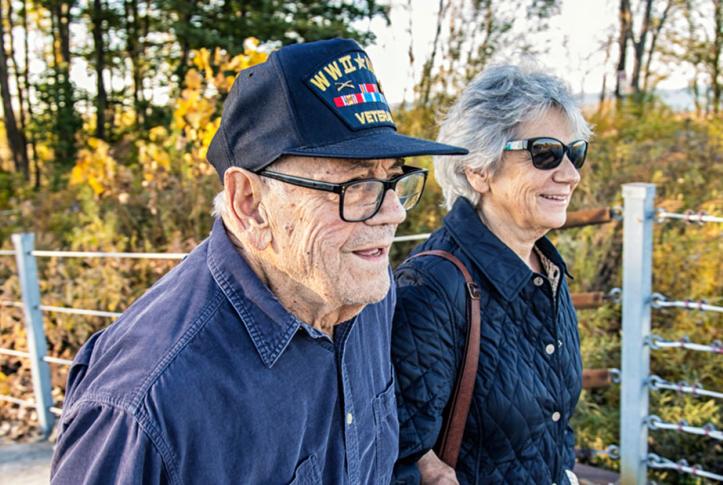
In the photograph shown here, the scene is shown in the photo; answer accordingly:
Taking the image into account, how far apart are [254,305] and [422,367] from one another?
0.64 metres

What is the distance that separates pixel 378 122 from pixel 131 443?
2.48 ft

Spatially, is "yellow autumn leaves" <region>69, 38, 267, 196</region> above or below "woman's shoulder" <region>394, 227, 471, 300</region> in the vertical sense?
above

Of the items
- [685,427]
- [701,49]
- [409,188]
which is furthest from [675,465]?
[701,49]

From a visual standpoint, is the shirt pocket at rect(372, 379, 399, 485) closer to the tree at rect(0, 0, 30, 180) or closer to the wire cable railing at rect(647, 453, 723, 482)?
the wire cable railing at rect(647, 453, 723, 482)

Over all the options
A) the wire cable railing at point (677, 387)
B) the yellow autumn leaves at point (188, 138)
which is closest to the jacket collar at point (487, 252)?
the wire cable railing at point (677, 387)

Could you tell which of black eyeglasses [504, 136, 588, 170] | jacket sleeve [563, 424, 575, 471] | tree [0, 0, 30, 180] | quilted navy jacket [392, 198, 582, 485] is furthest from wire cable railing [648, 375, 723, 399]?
tree [0, 0, 30, 180]

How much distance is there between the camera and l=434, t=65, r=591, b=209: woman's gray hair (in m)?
2.03

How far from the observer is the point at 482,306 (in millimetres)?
1895

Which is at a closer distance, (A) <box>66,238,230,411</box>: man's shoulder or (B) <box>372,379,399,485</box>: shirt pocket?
(A) <box>66,238,230,411</box>: man's shoulder

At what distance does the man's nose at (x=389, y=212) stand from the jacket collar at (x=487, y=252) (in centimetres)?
60

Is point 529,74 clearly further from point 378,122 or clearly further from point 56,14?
point 56,14

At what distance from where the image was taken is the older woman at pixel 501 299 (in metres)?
1.81

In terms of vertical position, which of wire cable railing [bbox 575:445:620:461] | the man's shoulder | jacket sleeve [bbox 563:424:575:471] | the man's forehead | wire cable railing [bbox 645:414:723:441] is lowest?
wire cable railing [bbox 575:445:620:461]

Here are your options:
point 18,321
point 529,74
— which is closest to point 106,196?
point 18,321
